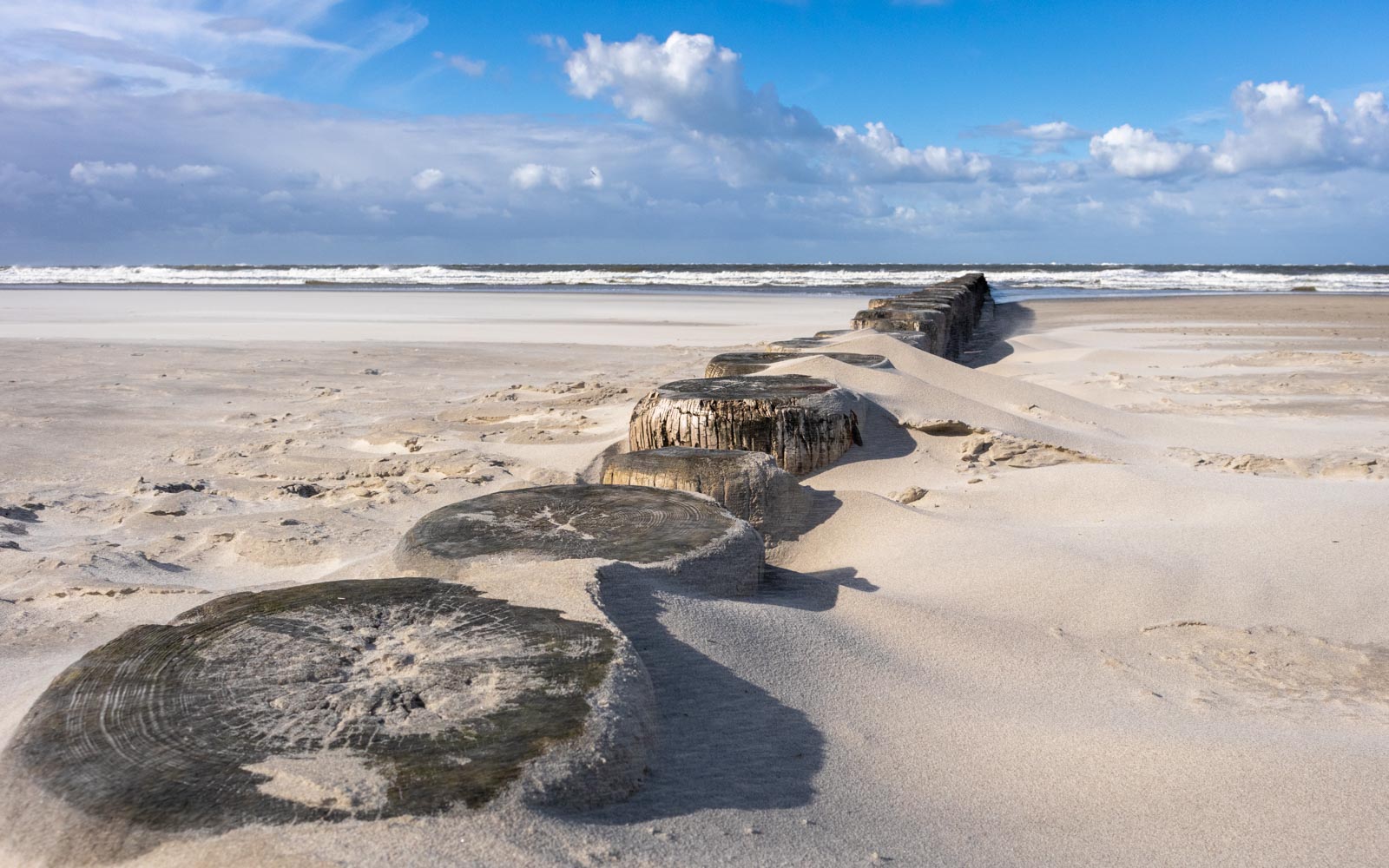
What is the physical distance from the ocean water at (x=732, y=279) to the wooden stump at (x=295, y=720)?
30034 mm

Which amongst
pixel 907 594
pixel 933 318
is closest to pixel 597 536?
pixel 907 594

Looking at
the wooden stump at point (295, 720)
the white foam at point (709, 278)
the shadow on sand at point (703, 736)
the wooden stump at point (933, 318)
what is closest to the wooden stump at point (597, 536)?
the shadow on sand at point (703, 736)

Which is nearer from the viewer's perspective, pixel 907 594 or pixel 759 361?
pixel 907 594

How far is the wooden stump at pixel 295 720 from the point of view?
1.52 metres

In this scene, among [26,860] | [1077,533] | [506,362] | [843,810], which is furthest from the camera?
[506,362]

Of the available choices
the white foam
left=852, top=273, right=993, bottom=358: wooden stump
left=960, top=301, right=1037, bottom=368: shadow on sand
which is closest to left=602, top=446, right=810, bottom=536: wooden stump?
left=852, top=273, right=993, bottom=358: wooden stump

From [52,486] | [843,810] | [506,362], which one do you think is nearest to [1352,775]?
[843,810]

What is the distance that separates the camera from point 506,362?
11617 millimetres

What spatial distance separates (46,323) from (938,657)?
60.7 feet

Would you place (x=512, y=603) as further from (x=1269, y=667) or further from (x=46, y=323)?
(x=46, y=323)

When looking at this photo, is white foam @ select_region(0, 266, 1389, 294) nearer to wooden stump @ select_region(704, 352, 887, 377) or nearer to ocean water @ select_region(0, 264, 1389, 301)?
ocean water @ select_region(0, 264, 1389, 301)

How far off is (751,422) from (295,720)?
3388 millimetres

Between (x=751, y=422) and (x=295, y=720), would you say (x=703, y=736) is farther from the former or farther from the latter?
(x=751, y=422)

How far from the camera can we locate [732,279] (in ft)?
147
